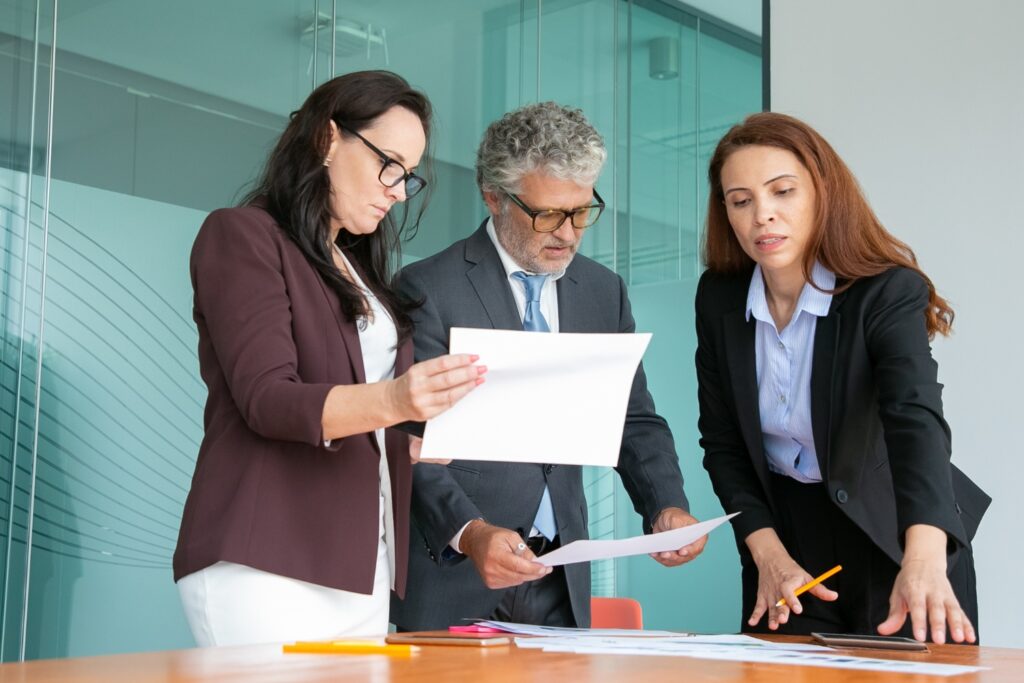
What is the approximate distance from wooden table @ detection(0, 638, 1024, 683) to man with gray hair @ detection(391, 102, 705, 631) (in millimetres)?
850

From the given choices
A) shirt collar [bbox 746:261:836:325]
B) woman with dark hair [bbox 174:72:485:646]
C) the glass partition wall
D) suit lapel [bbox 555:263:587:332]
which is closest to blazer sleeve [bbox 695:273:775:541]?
shirt collar [bbox 746:261:836:325]

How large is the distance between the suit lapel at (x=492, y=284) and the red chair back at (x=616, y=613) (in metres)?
1.25

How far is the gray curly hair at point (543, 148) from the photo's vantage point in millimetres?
2693

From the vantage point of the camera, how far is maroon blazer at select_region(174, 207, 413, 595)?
179 centimetres

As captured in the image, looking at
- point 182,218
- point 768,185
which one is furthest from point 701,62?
point 768,185

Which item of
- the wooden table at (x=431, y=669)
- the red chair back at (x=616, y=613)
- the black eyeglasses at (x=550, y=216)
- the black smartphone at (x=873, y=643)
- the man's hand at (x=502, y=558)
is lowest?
the red chair back at (x=616, y=613)

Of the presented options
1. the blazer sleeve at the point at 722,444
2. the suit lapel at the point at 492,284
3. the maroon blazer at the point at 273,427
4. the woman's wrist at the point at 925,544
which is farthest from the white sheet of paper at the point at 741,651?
the suit lapel at the point at 492,284

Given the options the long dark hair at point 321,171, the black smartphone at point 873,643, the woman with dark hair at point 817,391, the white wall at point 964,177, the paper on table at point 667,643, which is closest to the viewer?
the paper on table at point 667,643

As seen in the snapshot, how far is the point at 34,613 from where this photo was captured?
346 centimetres

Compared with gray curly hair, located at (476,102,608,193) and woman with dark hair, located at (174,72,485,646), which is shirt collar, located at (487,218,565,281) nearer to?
gray curly hair, located at (476,102,608,193)

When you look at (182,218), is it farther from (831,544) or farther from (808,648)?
(808,648)

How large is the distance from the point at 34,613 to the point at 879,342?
8.47ft

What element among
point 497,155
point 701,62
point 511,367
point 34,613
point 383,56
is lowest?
point 34,613

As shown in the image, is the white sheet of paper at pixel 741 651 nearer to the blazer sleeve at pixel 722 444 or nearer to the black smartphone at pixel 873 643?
the black smartphone at pixel 873 643
